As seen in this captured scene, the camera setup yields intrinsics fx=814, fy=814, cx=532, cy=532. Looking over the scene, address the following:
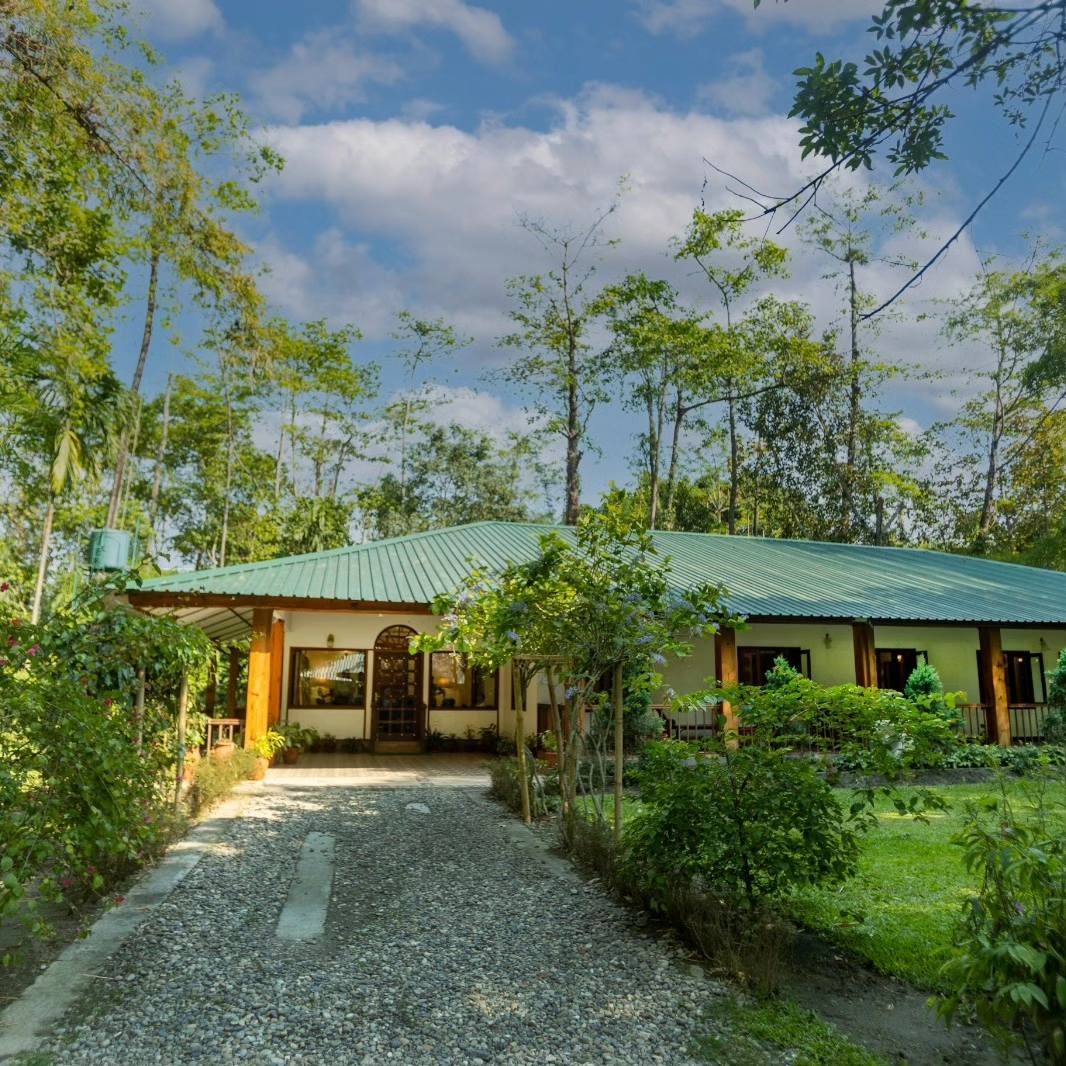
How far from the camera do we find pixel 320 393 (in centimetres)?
3503

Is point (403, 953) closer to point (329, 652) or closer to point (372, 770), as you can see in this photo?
Answer: point (372, 770)

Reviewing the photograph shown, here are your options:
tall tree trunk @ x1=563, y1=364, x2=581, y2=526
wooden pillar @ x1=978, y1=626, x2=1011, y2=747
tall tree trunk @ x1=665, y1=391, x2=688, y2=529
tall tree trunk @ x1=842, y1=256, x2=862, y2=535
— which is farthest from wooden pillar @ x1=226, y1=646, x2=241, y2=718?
tall tree trunk @ x1=842, y1=256, x2=862, y2=535

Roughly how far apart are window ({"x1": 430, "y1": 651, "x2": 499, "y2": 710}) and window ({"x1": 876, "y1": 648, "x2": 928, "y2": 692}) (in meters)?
8.60

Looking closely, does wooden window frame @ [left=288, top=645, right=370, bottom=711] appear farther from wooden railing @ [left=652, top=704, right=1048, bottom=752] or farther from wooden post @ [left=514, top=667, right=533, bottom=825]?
wooden post @ [left=514, top=667, right=533, bottom=825]

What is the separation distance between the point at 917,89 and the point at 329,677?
13.8 metres

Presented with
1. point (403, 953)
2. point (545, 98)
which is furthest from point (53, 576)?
point (403, 953)

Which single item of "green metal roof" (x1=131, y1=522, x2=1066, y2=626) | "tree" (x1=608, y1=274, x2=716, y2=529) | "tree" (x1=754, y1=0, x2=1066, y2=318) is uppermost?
"tree" (x1=608, y1=274, x2=716, y2=529)

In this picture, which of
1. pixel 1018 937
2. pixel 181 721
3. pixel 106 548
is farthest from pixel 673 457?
pixel 1018 937

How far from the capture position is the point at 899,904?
19.1ft

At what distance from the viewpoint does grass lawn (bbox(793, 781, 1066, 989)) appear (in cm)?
464

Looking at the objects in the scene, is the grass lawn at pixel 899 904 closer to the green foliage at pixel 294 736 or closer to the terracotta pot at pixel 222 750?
the terracotta pot at pixel 222 750

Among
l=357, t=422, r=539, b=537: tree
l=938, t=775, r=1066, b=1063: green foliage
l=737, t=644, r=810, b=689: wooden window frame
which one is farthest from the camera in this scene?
l=357, t=422, r=539, b=537: tree

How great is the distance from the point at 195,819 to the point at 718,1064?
659 centimetres

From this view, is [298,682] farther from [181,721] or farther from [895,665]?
[895,665]
